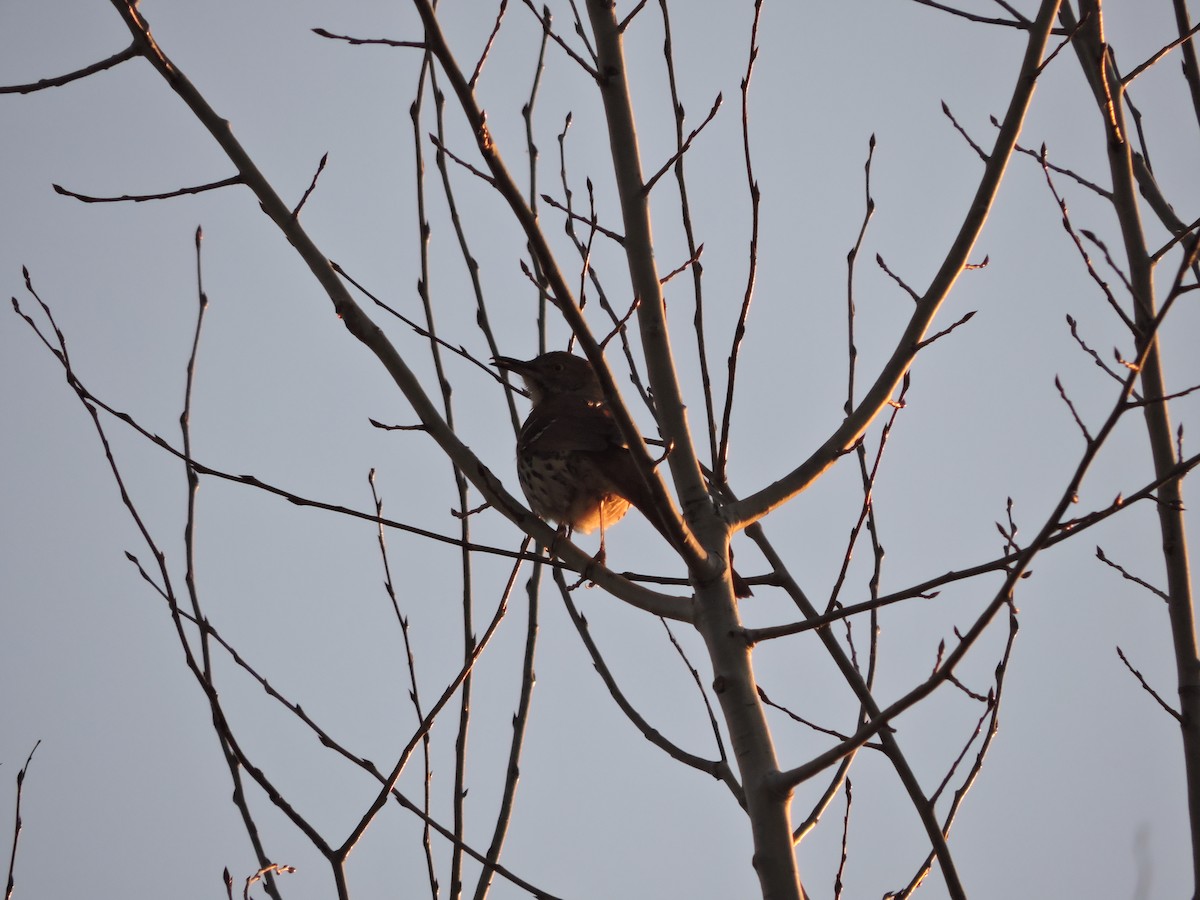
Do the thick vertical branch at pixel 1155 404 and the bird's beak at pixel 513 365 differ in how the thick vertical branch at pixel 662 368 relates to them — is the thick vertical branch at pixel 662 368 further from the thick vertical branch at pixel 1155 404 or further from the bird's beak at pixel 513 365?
the bird's beak at pixel 513 365

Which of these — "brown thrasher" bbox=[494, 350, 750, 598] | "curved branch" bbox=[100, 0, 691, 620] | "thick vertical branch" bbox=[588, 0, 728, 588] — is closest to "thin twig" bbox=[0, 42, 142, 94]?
"curved branch" bbox=[100, 0, 691, 620]

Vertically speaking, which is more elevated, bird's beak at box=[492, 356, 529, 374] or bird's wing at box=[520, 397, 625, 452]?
bird's beak at box=[492, 356, 529, 374]

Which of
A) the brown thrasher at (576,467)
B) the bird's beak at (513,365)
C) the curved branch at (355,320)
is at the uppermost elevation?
the bird's beak at (513,365)

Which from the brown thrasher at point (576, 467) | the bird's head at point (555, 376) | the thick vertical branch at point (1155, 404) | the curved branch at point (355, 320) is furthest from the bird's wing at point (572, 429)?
the thick vertical branch at point (1155, 404)

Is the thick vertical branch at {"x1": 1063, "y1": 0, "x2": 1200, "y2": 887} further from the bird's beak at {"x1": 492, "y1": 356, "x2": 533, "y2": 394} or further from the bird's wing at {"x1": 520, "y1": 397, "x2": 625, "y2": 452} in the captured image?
the bird's beak at {"x1": 492, "y1": 356, "x2": 533, "y2": 394}

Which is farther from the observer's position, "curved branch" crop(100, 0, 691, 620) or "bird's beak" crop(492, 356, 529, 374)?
"bird's beak" crop(492, 356, 529, 374)

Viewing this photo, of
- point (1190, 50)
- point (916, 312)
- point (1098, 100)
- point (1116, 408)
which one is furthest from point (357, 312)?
point (1190, 50)

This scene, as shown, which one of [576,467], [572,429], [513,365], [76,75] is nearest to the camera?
[76,75]

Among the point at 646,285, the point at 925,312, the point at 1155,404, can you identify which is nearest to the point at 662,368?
the point at 646,285

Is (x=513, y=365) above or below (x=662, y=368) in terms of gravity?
above

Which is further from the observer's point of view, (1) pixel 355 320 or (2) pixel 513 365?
(2) pixel 513 365

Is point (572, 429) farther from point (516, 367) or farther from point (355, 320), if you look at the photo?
point (355, 320)

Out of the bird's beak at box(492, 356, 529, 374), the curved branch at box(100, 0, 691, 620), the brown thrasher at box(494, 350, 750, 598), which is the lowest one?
the curved branch at box(100, 0, 691, 620)

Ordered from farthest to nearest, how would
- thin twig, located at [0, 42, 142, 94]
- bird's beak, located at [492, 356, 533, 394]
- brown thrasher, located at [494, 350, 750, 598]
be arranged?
bird's beak, located at [492, 356, 533, 394]
brown thrasher, located at [494, 350, 750, 598]
thin twig, located at [0, 42, 142, 94]
